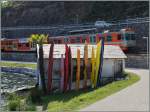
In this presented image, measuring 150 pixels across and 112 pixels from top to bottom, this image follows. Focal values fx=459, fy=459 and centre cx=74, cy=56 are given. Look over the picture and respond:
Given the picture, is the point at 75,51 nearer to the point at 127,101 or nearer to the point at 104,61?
the point at 104,61

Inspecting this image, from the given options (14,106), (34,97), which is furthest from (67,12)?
(14,106)

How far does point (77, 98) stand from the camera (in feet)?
82.7

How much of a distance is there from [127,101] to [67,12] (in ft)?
207

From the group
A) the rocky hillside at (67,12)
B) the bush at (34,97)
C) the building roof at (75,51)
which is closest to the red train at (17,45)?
the rocky hillside at (67,12)

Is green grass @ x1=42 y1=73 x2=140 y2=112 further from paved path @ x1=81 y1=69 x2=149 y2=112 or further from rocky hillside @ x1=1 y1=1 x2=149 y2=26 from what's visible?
rocky hillside @ x1=1 y1=1 x2=149 y2=26

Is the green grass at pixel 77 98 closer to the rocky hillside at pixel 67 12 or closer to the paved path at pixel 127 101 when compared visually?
the paved path at pixel 127 101

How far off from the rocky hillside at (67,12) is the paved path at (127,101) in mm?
44898

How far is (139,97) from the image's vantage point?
2344cm

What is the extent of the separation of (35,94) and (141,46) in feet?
111

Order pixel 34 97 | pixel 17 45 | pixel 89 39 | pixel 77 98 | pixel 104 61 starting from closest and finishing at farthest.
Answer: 1. pixel 77 98
2. pixel 34 97
3. pixel 104 61
4. pixel 89 39
5. pixel 17 45

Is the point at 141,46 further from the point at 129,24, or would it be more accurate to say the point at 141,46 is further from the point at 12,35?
the point at 12,35

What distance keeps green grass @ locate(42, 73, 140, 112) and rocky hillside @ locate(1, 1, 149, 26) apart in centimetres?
4193

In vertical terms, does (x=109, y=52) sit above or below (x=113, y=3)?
below

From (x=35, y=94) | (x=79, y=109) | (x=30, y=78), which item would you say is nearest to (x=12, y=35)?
(x=30, y=78)
